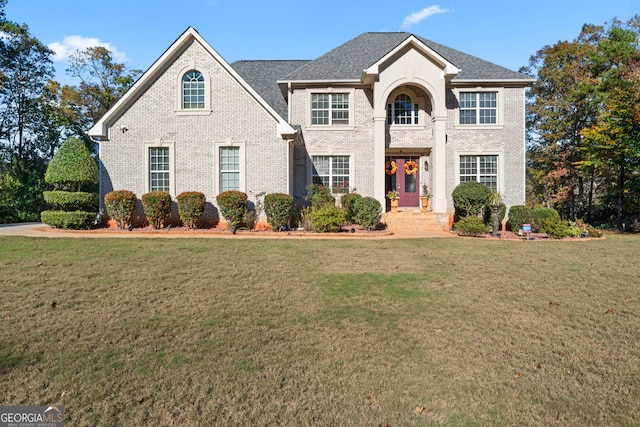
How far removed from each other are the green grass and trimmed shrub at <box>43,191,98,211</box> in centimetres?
611

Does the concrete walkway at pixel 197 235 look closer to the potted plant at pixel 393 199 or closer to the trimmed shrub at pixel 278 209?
the trimmed shrub at pixel 278 209

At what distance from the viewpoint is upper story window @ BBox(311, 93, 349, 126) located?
55.5 feet

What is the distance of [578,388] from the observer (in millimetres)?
3338

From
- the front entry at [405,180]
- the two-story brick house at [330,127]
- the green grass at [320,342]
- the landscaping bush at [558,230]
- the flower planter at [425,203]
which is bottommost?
the green grass at [320,342]

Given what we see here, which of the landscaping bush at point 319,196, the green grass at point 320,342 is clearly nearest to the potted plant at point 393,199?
the landscaping bush at point 319,196

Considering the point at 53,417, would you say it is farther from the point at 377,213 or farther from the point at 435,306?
the point at 377,213

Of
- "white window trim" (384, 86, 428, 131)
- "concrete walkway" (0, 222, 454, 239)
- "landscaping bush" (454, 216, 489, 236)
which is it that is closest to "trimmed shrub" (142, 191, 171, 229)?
"concrete walkway" (0, 222, 454, 239)

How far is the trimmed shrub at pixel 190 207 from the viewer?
13602 mm

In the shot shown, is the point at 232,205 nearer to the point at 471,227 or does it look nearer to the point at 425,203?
the point at 425,203

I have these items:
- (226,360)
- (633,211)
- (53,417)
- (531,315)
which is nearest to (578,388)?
(531,315)

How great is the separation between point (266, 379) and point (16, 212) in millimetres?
24909

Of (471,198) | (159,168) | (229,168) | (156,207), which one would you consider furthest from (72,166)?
(471,198)

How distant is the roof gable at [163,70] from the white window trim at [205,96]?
70 cm

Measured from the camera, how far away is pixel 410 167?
1758 centimetres
